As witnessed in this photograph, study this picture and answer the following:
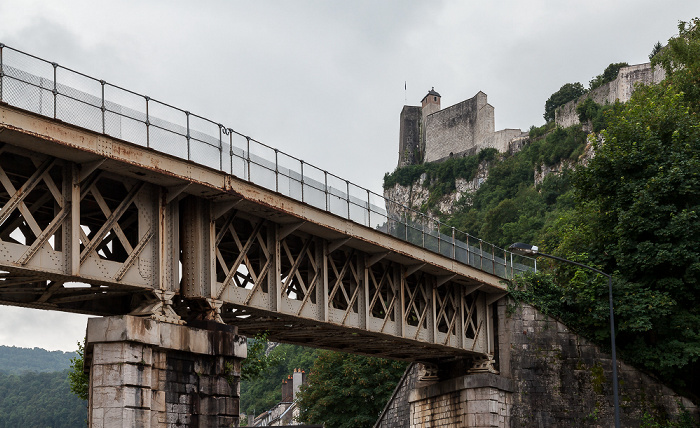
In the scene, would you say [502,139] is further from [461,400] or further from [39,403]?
[461,400]

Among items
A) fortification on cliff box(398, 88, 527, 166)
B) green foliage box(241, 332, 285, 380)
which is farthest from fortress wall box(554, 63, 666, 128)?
green foliage box(241, 332, 285, 380)

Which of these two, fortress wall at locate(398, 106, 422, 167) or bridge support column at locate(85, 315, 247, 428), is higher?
fortress wall at locate(398, 106, 422, 167)

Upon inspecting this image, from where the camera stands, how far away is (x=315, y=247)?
24031 millimetres

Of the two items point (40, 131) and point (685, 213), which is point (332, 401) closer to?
→ point (685, 213)

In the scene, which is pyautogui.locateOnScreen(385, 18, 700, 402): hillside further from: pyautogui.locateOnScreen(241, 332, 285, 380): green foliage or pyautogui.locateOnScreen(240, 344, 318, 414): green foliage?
pyautogui.locateOnScreen(240, 344, 318, 414): green foliage

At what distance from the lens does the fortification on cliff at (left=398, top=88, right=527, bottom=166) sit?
123775 millimetres

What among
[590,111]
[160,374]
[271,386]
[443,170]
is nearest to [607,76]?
[590,111]

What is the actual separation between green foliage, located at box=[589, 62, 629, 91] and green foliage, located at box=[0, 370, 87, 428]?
2826 inches

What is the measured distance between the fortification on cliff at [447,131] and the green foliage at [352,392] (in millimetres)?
74165

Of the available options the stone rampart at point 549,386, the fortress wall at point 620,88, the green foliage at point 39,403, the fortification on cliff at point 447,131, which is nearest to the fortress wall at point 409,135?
the fortification on cliff at point 447,131

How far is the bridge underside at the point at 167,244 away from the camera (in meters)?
15.7

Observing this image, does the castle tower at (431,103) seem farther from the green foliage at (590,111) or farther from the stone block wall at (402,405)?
the stone block wall at (402,405)

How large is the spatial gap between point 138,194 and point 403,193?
120221 millimetres

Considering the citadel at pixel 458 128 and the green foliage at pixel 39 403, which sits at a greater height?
the citadel at pixel 458 128
